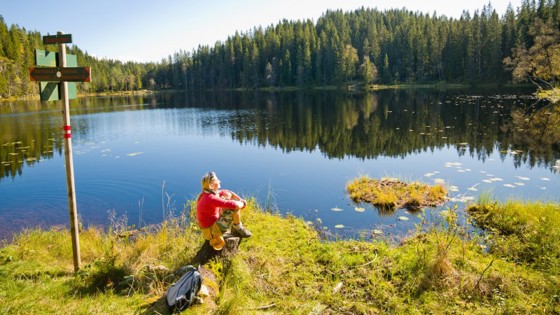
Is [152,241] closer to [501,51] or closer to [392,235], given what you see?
[392,235]

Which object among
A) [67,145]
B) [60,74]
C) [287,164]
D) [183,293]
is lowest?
[287,164]

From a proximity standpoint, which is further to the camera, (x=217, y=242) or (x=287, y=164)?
(x=287, y=164)

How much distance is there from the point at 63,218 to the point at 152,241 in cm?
635

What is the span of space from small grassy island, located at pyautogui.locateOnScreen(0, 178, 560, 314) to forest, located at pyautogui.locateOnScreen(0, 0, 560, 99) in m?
56.8

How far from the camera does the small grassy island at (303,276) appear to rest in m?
6.06

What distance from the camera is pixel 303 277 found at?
7344 millimetres

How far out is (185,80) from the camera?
537 ft

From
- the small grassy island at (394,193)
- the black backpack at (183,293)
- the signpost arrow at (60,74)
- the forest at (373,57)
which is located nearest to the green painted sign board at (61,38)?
the signpost arrow at (60,74)

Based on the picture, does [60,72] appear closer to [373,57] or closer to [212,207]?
[212,207]

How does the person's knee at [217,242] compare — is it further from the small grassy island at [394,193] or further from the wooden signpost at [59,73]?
the small grassy island at [394,193]

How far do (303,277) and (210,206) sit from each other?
2316 mm

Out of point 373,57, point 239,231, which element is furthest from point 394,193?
point 373,57

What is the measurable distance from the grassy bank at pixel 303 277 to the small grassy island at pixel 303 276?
20mm

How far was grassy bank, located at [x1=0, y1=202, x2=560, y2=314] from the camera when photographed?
6059 mm
